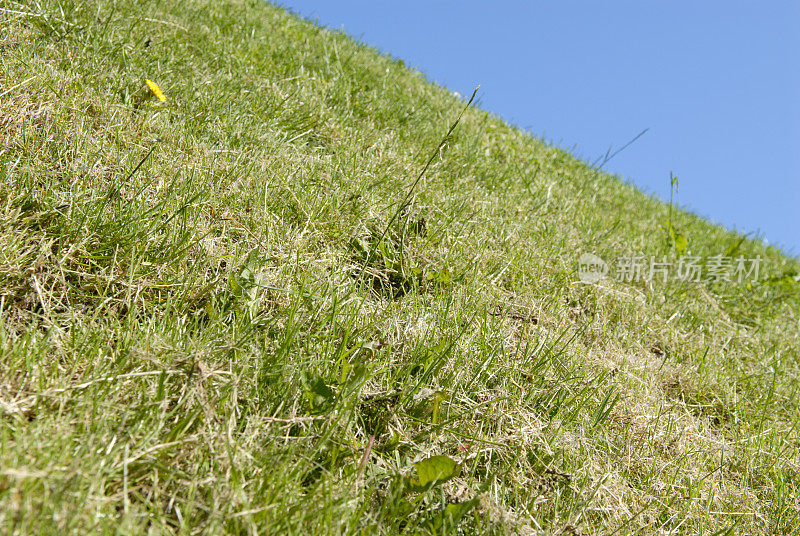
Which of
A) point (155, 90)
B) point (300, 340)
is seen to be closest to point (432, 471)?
point (300, 340)

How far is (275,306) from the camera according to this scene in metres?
2.01

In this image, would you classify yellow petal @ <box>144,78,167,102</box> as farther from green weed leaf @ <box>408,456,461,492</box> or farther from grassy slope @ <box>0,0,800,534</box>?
green weed leaf @ <box>408,456,461,492</box>

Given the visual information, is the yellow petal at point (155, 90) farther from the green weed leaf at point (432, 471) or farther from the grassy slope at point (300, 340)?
the green weed leaf at point (432, 471)

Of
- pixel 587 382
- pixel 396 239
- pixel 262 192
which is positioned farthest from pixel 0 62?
pixel 587 382

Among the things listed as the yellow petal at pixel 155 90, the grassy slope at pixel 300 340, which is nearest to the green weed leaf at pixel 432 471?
the grassy slope at pixel 300 340

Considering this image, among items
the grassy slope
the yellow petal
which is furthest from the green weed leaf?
the yellow petal

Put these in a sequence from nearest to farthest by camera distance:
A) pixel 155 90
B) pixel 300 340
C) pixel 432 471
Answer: pixel 432 471 < pixel 300 340 < pixel 155 90

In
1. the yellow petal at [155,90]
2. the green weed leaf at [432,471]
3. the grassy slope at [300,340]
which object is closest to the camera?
the grassy slope at [300,340]

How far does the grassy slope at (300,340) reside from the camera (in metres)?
1.41

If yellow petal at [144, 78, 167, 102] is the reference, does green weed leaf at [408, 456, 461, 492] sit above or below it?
below

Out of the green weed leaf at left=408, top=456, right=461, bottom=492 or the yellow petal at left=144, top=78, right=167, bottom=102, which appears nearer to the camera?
the green weed leaf at left=408, top=456, right=461, bottom=492

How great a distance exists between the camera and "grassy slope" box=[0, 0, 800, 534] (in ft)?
4.63

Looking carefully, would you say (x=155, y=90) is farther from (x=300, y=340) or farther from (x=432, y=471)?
(x=432, y=471)

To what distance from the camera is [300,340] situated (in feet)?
6.17
